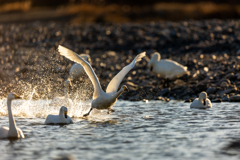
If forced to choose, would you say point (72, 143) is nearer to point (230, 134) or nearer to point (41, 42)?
→ point (230, 134)

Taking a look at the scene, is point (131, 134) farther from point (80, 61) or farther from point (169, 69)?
point (169, 69)

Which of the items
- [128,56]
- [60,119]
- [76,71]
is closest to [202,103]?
[60,119]

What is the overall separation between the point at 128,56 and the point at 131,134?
15027 mm

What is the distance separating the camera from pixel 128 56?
24.4m

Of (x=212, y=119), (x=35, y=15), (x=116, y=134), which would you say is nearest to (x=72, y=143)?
(x=116, y=134)

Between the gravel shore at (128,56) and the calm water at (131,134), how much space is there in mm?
3049

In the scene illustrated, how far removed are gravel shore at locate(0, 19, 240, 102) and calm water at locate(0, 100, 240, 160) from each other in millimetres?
3049

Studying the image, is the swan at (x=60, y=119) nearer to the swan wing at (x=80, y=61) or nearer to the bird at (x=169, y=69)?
the swan wing at (x=80, y=61)

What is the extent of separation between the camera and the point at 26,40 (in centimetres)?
2859

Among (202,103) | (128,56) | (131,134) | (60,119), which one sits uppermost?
(128,56)

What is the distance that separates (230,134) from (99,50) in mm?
17578

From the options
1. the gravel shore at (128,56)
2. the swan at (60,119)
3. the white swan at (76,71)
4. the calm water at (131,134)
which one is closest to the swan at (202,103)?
the calm water at (131,134)

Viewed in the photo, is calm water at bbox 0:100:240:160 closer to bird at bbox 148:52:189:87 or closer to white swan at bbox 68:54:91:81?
white swan at bbox 68:54:91:81

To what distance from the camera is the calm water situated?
7828 mm
